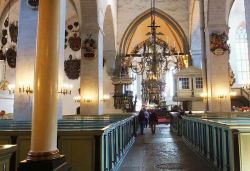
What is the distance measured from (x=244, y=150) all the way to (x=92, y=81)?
10217mm

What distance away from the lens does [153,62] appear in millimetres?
16641

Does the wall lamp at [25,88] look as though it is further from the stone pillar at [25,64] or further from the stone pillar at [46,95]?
the stone pillar at [46,95]

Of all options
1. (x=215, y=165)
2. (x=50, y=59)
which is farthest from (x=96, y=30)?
(x=50, y=59)

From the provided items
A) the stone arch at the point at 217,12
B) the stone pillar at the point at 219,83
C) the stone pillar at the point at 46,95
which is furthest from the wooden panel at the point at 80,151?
the stone arch at the point at 217,12

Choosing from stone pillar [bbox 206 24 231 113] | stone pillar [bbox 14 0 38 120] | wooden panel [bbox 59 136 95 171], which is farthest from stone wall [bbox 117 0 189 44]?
wooden panel [bbox 59 136 95 171]

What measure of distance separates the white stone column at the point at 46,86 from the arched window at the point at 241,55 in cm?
2394

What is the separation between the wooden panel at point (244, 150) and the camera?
4.46 meters

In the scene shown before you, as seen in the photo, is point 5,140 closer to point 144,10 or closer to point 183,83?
point 183,83

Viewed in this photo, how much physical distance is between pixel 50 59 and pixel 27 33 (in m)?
5.88

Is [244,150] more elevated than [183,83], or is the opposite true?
[183,83]

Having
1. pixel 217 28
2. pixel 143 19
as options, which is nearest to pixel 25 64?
pixel 217 28

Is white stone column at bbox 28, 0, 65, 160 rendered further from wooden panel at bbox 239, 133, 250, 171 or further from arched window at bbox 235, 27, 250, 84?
arched window at bbox 235, 27, 250, 84

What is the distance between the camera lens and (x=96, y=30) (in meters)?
14.1

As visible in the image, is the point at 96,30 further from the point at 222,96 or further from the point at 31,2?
the point at 222,96
